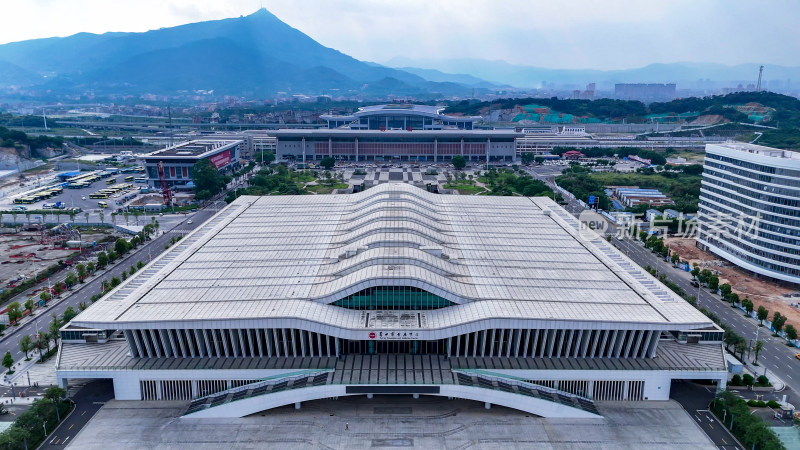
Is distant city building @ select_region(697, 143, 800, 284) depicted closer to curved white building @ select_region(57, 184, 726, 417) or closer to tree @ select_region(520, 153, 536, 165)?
curved white building @ select_region(57, 184, 726, 417)

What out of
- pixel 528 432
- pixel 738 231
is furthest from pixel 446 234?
pixel 738 231

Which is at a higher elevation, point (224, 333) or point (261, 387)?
point (224, 333)

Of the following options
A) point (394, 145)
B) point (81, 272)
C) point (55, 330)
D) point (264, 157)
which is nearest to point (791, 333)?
point (55, 330)

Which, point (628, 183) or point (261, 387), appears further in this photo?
point (628, 183)

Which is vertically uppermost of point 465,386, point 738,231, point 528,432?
point 738,231

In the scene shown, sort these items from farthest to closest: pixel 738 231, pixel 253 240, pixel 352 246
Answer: pixel 738 231, pixel 253 240, pixel 352 246

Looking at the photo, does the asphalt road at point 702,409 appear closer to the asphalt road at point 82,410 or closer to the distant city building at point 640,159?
the asphalt road at point 82,410

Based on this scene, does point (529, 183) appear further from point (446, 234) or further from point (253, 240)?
point (253, 240)
